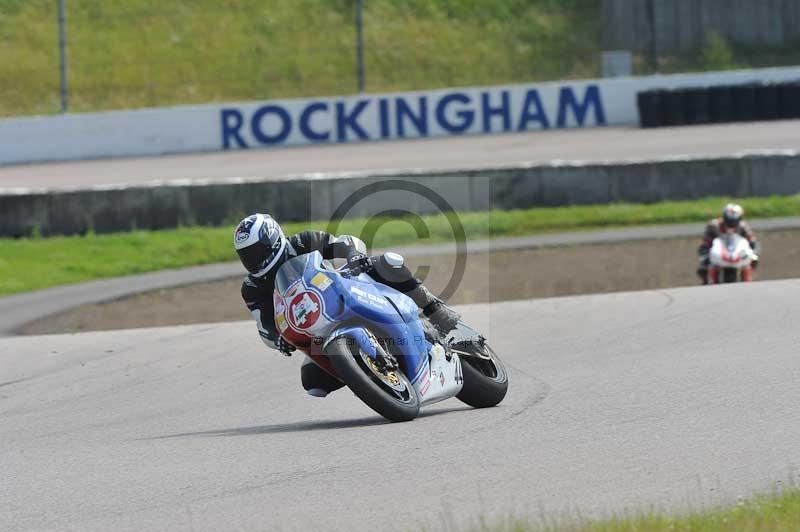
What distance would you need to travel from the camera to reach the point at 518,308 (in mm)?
12320

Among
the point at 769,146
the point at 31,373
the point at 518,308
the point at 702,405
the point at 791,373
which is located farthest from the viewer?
the point at 769,146

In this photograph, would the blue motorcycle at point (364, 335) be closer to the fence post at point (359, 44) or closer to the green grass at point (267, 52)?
the fence post at point (359, 44)

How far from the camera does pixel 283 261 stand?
23.7 ft

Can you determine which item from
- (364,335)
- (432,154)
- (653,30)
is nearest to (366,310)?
(364,335)

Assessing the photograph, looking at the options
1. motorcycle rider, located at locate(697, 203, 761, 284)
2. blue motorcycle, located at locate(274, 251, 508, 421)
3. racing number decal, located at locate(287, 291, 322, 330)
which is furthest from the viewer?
motorcycle rider, located at locate(697, 203, 761, 284)

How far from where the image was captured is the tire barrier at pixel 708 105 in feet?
91.4

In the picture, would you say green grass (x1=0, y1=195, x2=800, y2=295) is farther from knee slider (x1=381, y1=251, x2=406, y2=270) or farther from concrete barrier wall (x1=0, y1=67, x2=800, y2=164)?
knee slider (x1=381, y1=251, x2=406, y2=270)

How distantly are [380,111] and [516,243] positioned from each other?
32.7ft

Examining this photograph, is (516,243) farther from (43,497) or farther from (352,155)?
(43,497)

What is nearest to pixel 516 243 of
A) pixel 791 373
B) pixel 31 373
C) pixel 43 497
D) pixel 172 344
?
pixel 172 344

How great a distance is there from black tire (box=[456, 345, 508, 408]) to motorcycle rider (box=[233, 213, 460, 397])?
338mm

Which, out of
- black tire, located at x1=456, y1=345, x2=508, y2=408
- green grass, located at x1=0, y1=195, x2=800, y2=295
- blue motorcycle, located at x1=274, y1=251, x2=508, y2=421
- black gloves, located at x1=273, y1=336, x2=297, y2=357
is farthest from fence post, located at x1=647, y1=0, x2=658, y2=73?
black gloves, located at x1=273, y1=336, x2=297, y2=357

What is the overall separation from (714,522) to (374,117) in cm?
2481

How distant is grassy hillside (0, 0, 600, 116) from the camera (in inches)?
1149
